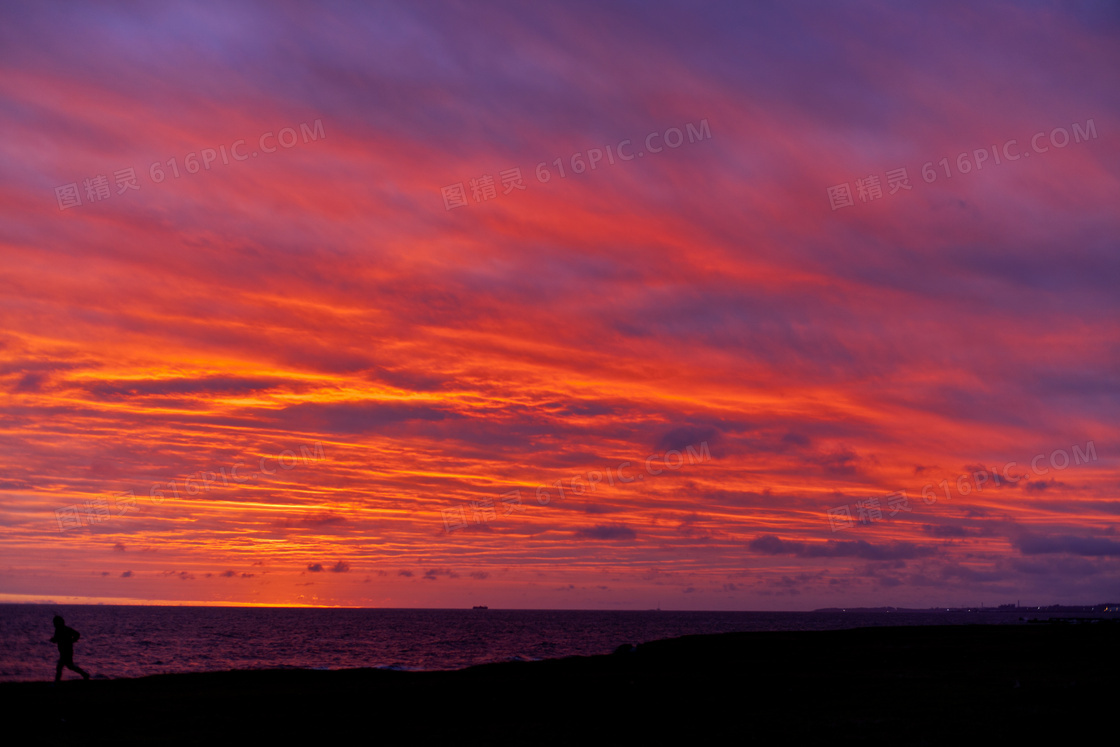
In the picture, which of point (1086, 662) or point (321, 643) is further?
point (321, 643)

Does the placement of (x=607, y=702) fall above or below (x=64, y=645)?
below

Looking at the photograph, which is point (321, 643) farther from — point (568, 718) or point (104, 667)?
point (568, 718)

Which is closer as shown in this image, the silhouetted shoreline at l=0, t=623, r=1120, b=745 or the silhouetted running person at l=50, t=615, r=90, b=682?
the silhouetted shoreline at l=0, t=623, r=1120, b=745

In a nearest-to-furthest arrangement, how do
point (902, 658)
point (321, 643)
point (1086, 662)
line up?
point (1086, 662) → point (902, 658) → point (321, 643)

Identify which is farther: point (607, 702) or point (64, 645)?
point (64, 645)

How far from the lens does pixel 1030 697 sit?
72.9 ft

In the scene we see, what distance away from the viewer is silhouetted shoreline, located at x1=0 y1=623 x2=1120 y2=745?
19.1 m

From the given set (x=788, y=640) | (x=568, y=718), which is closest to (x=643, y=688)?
(x=568, y=718)

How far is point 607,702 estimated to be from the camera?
24047 millimetres

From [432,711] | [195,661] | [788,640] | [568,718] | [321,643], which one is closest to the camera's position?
[568,718]

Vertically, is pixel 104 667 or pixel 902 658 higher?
pixel 902 658

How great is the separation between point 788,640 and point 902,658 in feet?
41.4

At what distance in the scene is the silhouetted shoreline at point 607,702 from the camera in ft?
62.7

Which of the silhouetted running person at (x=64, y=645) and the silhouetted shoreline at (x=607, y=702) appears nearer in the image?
the silhouetted shoreline at (x=607, y=702)
